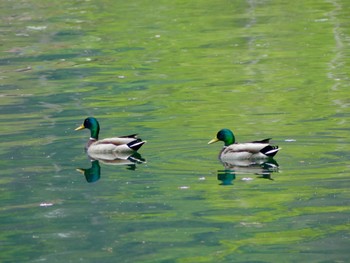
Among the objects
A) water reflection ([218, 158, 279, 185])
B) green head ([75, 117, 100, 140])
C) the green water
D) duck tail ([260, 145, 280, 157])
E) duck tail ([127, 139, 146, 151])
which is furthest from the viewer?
green head ([75, 117, 100, 140])

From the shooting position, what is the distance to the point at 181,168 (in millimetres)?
12812

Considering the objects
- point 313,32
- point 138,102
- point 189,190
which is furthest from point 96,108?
point 313,32

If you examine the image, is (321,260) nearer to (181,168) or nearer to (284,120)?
(181,168)

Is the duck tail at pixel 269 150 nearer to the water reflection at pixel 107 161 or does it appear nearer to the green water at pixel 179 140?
the green water at pixel 179 140

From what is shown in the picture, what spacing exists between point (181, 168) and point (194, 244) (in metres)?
2.78

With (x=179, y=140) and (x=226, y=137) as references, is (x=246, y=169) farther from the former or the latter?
(x=179, y=140)

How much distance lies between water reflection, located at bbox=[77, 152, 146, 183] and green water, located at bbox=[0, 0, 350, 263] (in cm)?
8

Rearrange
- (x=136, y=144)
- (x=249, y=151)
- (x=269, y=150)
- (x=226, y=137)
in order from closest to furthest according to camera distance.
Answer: (x=269, y=150) → (x=249, y=151) → (x=226, y=137) → (x=136, y=144)

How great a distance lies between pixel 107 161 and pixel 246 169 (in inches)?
72.1

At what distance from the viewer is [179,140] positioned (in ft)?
46.8

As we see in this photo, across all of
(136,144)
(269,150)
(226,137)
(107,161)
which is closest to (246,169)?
(269,150)

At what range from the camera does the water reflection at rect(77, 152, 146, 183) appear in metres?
13.2

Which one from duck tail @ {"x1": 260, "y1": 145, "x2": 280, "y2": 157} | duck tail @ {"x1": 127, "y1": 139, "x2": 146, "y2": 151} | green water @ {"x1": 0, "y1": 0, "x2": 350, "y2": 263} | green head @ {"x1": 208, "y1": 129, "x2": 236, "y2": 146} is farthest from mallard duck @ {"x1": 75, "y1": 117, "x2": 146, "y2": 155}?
duck tail @ {"x1": 260, "y1": 145, "x2": 280, "y2": 157}

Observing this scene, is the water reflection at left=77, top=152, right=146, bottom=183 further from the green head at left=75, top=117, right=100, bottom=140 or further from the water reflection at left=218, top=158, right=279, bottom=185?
the water reflection at left=218, top=158, right=279, bottom=185
